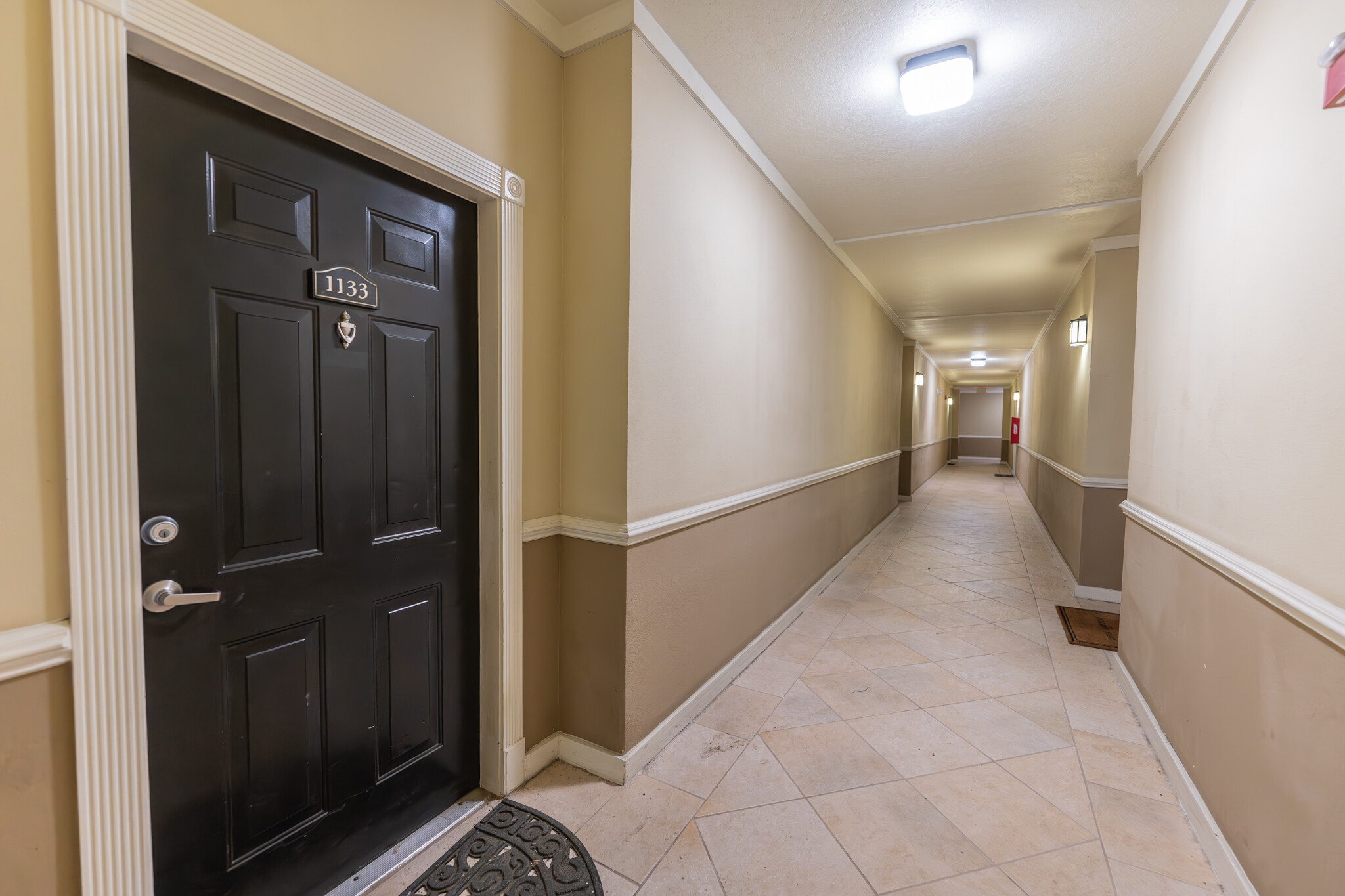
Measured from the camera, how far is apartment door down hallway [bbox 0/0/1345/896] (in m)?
1.12

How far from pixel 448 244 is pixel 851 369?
4.25 meters

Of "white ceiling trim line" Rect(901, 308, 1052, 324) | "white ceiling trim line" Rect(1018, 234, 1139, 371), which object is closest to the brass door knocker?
"white ceiling trim line" Rect(1018, 234, 1139, 371)

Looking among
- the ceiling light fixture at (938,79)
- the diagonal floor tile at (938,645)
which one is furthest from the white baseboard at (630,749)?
the ceiling light fixture at (938,79)

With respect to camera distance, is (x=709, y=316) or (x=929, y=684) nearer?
(x=709, y=316)

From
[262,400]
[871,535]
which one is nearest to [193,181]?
[262,400]

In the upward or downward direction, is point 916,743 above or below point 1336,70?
below

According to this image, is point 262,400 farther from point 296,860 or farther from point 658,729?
point 658,729

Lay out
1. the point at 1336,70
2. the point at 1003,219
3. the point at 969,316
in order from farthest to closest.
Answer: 1. the point at 969,316
2. the point at 1003,219
3. the point at 1336,70

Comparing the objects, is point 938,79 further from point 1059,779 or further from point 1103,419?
point 1103,419

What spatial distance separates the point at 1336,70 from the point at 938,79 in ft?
4.19

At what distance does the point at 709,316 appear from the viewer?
257 cm

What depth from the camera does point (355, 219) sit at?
1575 millimetres

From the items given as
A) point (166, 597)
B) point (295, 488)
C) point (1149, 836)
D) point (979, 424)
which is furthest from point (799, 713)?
point (979, 424)

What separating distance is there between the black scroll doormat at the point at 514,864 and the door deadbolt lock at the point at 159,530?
1.19 meters
